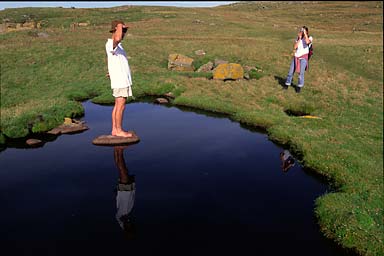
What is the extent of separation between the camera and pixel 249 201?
25.8 feet

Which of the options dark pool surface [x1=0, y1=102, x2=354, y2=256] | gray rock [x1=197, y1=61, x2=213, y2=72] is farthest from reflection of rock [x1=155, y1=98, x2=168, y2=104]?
gray rock [x1=197, y1=61, x2=213, y2=72]

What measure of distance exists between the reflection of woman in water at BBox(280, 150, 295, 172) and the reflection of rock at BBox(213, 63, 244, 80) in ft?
45.0

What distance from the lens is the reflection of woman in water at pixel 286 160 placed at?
1047cm

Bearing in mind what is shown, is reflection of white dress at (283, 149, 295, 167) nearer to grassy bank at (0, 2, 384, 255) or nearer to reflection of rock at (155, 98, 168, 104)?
grassy bank at (0, 2, 384, 255)

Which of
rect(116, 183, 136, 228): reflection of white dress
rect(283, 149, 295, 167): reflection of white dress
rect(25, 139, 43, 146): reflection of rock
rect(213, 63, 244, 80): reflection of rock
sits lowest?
rect(283, 149, 295, 167): reflection of white dress

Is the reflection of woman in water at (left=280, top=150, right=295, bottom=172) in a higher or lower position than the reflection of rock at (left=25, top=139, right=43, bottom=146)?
lower

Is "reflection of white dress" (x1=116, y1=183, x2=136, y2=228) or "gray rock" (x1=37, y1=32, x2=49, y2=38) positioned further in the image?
"gray rock" (x1=37, y1=32, x2=49, y2=38)

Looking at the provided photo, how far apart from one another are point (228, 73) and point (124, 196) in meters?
19.0

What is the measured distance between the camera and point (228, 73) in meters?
25.3

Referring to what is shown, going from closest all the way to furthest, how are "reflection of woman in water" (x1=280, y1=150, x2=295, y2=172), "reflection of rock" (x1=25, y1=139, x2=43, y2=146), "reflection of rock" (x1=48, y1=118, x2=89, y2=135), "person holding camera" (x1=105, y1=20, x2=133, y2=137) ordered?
"person holding camera" (x1=105, y1=20, x2=133, y2=137) → "reflection of woman in water" (x1=280, y1=150, x2=295, y2=172) → "reflection of rock" (x1=25, y1=139, x2=43, y2=146) → "reflection of rock" (x1=48, y1=118, x2=89, y2=135)

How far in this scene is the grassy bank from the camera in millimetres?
9695

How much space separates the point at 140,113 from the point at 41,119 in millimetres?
4024

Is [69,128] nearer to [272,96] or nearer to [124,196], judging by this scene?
[124,196]

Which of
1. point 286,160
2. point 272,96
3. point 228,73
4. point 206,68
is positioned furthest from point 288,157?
point 206,68
